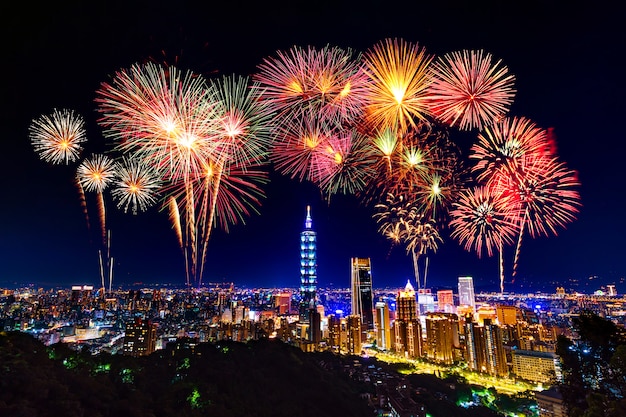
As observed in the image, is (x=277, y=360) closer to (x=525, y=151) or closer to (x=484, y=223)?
(x=484, y=223)

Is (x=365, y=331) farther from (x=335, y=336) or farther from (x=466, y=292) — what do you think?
(x=466, y=292)

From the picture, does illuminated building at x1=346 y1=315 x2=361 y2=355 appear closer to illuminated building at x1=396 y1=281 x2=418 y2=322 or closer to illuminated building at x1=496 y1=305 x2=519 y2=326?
illuminated building at x1=396 y1=281 x2=418 y2=322

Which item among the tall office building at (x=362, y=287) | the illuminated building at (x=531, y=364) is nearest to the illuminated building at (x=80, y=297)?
the tall office building at (x=362, y=287)

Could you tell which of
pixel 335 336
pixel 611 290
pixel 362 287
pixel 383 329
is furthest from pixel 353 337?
pixel 611 290

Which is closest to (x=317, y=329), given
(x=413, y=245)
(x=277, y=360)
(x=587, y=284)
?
(x=277, y=360)

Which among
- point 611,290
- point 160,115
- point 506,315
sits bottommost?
point 506,315

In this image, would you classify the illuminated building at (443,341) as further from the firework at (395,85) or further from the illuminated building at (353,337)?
the firework at (395,85)

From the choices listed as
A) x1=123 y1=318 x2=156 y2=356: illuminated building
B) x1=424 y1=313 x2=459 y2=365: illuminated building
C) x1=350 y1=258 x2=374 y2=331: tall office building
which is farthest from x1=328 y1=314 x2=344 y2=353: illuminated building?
x1=123 y1=318 x2=156 y2=356: illuminated building
